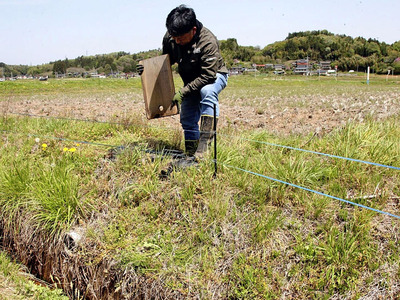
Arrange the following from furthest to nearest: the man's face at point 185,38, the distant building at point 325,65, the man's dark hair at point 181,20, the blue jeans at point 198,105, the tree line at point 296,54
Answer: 1. the distant building at point 325,65
2. the tree line at point 296,54
3. the blue jeans at point 198,105
4. the man's face at point 185,38
5. the man's dark hair at point 181,20

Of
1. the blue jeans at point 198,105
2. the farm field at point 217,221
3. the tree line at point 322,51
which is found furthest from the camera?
the tree line at point 322,51

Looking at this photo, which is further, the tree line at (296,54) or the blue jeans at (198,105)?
the tree line at (296,54)

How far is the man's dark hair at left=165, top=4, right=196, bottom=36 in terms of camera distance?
10.6ft

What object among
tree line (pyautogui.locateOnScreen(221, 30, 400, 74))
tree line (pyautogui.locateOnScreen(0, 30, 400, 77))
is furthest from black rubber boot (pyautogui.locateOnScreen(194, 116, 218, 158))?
tree line (pyautogui.locateOnScreen(0, 30, 400, 77))

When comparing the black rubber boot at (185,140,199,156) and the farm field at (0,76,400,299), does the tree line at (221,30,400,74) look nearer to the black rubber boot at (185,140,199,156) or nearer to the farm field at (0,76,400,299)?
the black rubber boot at (185,140,199,156)

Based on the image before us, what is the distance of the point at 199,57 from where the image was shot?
3529 millimetres

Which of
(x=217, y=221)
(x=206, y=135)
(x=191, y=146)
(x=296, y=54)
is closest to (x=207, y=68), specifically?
(x=206, y=135)

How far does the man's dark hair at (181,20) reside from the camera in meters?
3.22

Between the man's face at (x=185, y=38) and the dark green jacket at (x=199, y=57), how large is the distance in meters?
0.07

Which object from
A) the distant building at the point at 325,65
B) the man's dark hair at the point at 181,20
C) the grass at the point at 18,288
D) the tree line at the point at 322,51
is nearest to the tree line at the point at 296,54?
the tree line at the point at 322,51

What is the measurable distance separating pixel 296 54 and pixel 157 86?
182 m

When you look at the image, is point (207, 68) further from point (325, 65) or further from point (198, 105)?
point (325, 65)

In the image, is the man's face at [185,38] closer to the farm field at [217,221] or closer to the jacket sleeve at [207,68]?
the jacket sleeve at [207,68]

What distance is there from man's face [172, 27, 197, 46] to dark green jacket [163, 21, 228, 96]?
73mm
